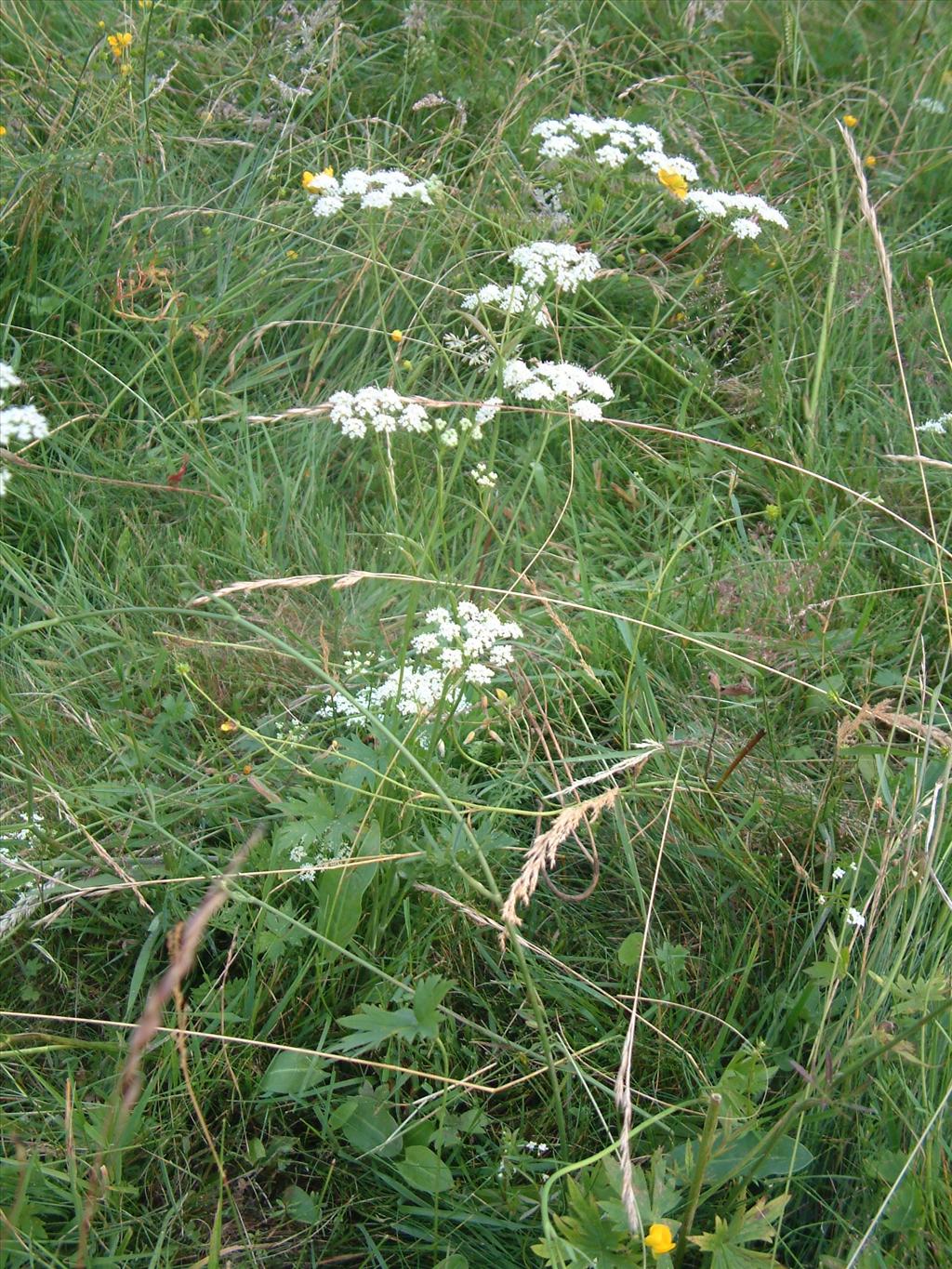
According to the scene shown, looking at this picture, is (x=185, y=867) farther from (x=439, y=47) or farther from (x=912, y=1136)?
(x=439, y=47)

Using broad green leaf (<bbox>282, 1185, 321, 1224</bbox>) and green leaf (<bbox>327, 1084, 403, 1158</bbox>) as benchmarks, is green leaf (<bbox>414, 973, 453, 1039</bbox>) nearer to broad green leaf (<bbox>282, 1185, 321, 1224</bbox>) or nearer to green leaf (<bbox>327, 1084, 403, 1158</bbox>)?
green leaf (<bbox>327, 1084, 403, 1158</bbox>)

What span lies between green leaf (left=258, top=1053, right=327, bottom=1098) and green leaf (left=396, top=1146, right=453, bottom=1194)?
6.2 inches

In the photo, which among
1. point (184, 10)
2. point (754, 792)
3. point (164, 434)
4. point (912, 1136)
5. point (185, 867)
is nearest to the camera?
point (912, 1136)

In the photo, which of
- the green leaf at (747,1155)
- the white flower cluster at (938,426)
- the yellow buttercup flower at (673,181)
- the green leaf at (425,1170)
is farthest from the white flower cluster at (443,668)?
the yellow buttercup flower at (673,181)

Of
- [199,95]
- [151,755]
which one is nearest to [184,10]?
[199,95]

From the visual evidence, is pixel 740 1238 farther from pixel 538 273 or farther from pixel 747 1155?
pixel 538 273

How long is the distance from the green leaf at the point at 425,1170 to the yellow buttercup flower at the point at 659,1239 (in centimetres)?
30

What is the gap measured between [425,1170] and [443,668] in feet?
2.35

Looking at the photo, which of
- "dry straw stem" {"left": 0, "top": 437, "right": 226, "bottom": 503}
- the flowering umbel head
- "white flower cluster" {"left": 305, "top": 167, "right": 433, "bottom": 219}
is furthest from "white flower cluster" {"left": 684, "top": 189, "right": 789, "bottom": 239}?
the flowering umbel head

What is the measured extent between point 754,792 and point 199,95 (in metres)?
2.61

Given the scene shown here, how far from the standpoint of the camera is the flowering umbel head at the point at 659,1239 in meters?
1.14

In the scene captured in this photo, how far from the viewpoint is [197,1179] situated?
1453 mm

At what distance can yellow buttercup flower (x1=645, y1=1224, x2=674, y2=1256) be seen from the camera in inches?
44.7

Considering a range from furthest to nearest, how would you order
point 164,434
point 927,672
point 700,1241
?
point 164,434, point 927,672, point 700,1241
